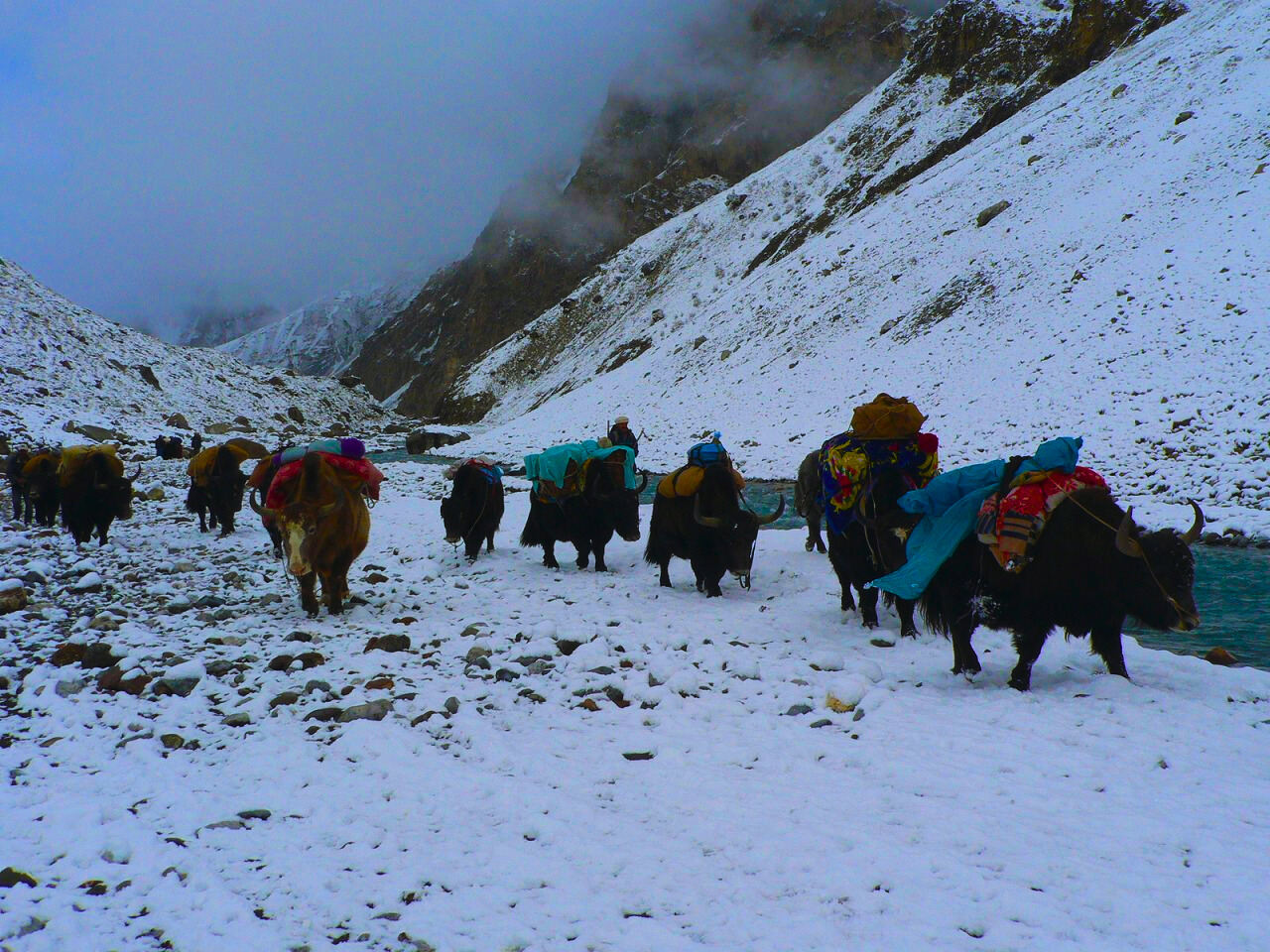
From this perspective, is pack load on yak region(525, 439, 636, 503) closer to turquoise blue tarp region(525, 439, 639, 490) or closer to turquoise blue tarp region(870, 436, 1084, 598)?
turquoise blue tarp region(525, 439, 639, 490)

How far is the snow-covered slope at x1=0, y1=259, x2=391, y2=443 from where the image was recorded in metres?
25.9

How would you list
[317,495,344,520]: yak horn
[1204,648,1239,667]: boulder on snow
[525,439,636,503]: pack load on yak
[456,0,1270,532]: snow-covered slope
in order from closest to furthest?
[1204,648,1239,667]: boulder on snow < [317,495,344,520]: yak horn < [525,439,636,503]: pack load on yak < [456,0,1270,532]: snow-covered slope

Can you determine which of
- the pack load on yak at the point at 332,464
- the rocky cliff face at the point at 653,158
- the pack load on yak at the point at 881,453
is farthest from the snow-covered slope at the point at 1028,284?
the rocky cliff face at the point at 653,158

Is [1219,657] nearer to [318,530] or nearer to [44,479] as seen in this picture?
[318,530]

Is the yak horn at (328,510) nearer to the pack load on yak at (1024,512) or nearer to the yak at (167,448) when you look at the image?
the pack load on yak at (1024,512)

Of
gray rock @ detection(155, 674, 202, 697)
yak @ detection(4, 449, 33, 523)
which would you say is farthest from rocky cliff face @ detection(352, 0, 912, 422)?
gray rock @ detection(155, 674, 202, 697)

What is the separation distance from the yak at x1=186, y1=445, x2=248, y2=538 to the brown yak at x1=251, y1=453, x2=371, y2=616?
459 cm

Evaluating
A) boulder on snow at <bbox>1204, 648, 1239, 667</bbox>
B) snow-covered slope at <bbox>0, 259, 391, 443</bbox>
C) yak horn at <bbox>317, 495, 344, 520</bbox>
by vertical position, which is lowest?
boulder on snow at <bbox>1204, 648, 1239, 667</bbox>

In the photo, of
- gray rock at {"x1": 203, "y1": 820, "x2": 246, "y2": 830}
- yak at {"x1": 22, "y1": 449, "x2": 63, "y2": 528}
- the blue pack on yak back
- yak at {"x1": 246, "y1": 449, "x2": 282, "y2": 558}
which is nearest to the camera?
gray rock at {"x1": 203, "y1": 820, "x2": 246, "y2": 830}

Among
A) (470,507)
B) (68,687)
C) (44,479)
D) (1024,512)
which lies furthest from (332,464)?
(44,479)

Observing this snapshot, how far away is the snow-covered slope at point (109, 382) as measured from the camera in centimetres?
2594

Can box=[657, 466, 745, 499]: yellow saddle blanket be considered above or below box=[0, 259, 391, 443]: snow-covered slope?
below

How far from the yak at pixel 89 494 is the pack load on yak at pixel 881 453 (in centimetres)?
901

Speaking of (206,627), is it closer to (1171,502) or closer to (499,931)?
(499,931)
